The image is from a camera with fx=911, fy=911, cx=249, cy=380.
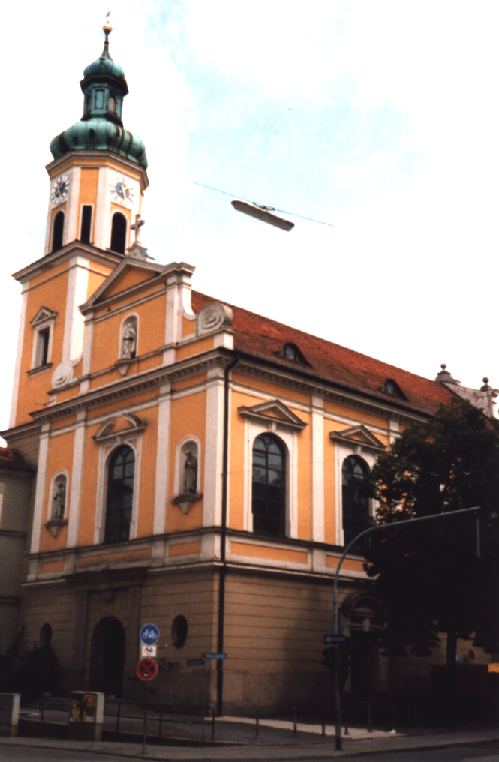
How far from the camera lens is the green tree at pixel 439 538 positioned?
29938mm

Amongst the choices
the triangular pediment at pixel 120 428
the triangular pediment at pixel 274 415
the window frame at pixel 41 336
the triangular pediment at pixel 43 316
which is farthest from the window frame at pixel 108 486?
the triangular pediment at pixel 43 316

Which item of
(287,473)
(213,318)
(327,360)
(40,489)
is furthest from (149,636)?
(327,360)

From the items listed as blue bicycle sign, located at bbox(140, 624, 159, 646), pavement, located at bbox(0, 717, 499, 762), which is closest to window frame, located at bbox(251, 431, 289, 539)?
pavement, located at bbox(0, 717, 499, 762)

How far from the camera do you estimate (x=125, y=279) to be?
38.0 m

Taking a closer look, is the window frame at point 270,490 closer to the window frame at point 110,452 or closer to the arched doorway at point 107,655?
the window frame at point 110,452

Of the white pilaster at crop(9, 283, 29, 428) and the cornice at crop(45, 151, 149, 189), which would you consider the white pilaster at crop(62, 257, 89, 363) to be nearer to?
the white pilaster at crop(9, 283, 29, 428)

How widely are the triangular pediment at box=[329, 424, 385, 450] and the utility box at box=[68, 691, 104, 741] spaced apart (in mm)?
15119

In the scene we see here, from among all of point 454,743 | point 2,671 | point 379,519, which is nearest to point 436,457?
point 379,519

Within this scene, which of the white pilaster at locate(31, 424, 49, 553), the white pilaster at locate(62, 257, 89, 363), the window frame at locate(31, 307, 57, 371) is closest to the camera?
the white pilaster at locate(31, 424, 49, 553)

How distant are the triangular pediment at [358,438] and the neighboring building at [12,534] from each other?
14187 millimetres

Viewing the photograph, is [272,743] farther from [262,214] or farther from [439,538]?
[262,214]

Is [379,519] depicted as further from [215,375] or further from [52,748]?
[52,748]

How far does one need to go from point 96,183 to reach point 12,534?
1764cm

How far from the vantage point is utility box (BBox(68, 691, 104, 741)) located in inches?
935
